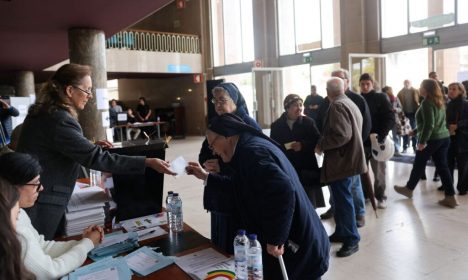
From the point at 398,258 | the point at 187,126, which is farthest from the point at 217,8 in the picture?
the point at 398,258

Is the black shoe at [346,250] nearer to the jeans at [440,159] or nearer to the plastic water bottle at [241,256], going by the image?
the jeans at [440,159]

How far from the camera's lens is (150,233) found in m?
2.09

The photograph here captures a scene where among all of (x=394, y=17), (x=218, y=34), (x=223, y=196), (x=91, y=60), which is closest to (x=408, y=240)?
(x=223, y=196)

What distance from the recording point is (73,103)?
1.94 meters

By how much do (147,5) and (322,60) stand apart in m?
8.41

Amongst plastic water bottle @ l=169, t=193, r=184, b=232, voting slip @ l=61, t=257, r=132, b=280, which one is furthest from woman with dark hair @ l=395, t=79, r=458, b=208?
voting slip @ l=61, t=257, r=132, b=280

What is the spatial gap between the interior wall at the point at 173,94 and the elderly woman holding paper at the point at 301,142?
12824 millimetres

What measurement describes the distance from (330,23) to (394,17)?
7.72 ft

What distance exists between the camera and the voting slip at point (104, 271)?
5.12ft

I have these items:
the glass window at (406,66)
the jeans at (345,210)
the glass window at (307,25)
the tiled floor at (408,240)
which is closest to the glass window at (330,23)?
the glass window at (307,25)

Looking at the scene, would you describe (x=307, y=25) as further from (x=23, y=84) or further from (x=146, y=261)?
(x=146, y=261)

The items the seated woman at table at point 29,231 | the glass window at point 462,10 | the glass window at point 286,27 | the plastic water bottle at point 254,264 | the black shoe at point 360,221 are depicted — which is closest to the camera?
the seated woman at table at point 29,231

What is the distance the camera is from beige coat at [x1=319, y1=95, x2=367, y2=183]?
3.25 metres

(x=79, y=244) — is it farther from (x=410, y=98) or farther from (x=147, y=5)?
(x=410, y=98)
